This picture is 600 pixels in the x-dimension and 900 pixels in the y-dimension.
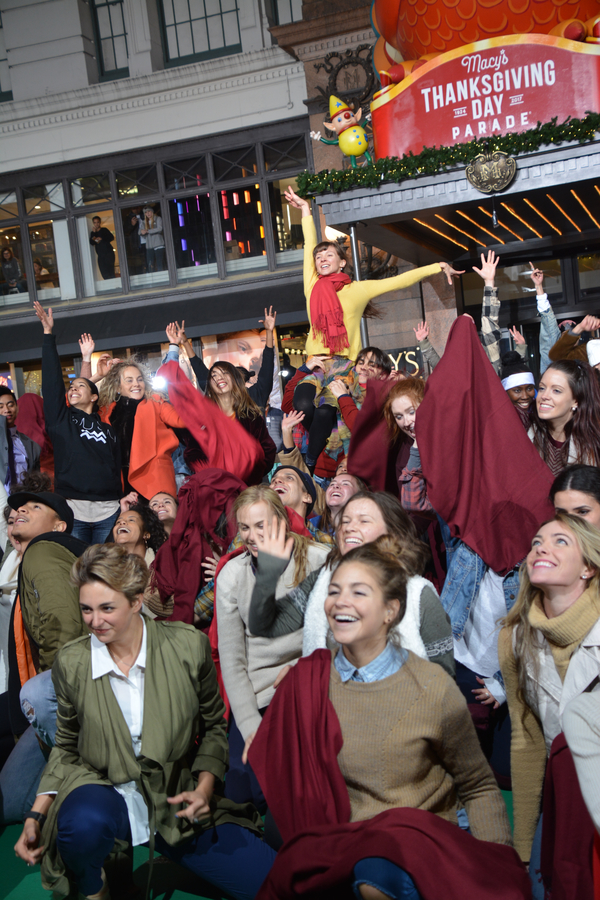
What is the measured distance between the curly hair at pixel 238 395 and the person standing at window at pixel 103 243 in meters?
9.53

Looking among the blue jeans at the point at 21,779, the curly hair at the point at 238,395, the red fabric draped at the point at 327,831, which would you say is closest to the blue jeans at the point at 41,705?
the blue jeans at the point at 21,779

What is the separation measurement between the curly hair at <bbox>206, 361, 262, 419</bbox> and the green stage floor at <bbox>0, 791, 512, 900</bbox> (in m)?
3.08

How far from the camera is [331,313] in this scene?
6113 millimetres

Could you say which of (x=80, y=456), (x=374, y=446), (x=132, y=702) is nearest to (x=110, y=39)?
(x=80, y=456)

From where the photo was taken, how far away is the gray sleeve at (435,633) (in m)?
2.75

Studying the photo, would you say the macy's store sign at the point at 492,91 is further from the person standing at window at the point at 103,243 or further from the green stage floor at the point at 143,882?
the person standing at window at the point at 103,243

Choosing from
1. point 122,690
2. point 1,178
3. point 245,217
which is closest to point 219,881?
point 122,690

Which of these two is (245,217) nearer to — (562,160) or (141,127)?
(141,127)

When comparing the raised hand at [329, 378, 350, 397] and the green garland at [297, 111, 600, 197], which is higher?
the green garland at [297, 111, 600, 197]

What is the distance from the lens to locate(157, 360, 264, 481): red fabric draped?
530cm

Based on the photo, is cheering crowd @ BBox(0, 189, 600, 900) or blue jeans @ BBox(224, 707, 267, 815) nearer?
cheering crowd @ BBox(0, 189, 600, 900)

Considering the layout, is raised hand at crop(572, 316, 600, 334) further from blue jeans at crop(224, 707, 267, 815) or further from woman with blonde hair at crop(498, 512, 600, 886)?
blue jeans at crop(224, 707, 267, 815)

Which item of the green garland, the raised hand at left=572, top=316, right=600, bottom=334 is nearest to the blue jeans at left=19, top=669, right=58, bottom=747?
the raised hand at left=572, top=316, right=600, bottom=334

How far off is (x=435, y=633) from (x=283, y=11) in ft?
44.1
